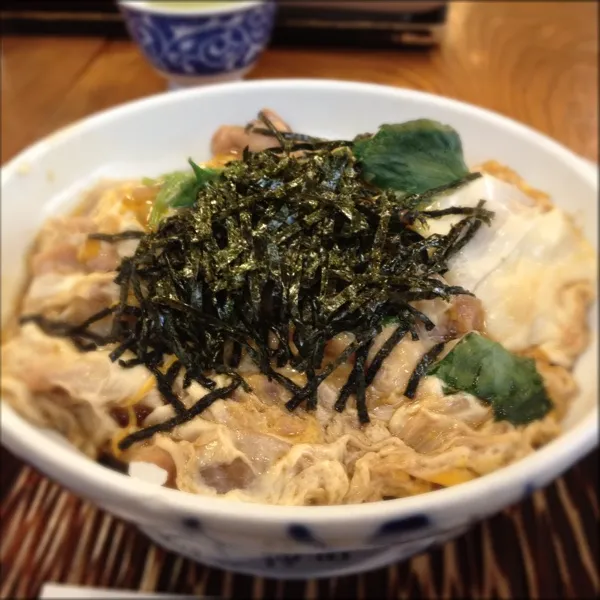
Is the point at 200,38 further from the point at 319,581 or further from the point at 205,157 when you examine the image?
the point at 319,581

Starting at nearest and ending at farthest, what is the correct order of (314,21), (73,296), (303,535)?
(303,535) → (73,296) → (314,21)

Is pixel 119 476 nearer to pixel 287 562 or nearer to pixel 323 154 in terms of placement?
pixel 287 562

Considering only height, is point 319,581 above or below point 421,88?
below

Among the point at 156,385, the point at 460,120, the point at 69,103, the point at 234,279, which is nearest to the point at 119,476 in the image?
the point at 156,385

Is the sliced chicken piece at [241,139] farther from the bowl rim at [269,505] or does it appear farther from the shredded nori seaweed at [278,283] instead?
the bowl rim at [269,505]

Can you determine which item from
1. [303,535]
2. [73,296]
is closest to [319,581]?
[303,535]

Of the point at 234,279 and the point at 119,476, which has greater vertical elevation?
the point at 234,279

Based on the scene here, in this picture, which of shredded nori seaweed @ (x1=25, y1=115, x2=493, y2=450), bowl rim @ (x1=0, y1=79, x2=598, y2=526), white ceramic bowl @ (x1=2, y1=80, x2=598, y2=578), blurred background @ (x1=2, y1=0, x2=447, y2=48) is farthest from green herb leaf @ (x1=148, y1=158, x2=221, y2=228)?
blurred background @ (x1=2, y1=0, x2=447, y2=48)
